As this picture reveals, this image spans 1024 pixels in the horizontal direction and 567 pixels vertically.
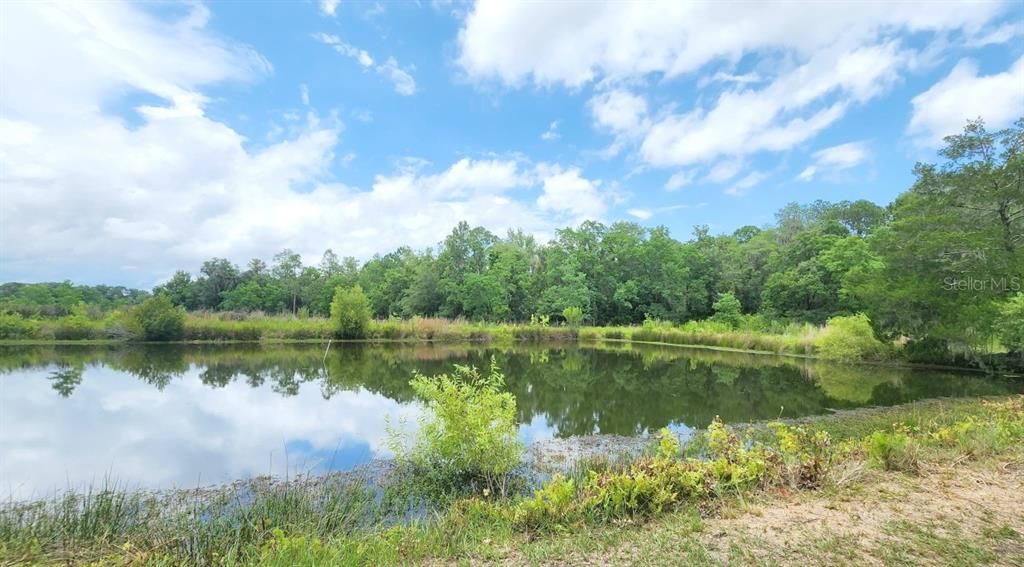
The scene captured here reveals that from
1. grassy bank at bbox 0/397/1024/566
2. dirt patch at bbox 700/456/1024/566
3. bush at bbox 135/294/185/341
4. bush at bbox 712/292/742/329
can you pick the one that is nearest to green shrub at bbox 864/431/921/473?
grassy bank at bbox 0/397/1024/566

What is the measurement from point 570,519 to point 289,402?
885 centimetres

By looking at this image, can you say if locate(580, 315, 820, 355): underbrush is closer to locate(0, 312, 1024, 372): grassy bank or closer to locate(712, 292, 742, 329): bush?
locate(0, 312, 1024, 372): grassy bank

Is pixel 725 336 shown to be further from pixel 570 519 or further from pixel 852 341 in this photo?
pixel 570 519

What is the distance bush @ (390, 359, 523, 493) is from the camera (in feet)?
18.0

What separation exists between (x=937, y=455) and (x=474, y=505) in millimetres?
5212

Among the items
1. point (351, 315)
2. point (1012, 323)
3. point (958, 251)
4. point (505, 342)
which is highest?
point (958, 251)

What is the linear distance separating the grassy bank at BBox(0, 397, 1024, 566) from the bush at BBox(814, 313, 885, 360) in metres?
15.3

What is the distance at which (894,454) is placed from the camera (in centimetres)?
489

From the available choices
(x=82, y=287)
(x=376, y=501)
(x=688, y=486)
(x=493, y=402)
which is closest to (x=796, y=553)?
(x=688, y=486)

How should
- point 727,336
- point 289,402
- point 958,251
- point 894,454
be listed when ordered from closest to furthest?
point 894,454 < point 289,402 < point 958,251 < point 727,336

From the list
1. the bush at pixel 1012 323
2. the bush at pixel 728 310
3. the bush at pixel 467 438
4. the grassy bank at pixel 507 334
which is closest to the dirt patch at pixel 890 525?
the bush at pixel 467 438

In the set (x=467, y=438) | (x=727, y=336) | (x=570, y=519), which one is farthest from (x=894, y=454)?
(x=727, y=336)

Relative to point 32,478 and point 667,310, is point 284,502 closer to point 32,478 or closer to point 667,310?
point 32,478

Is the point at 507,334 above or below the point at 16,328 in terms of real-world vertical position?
below
